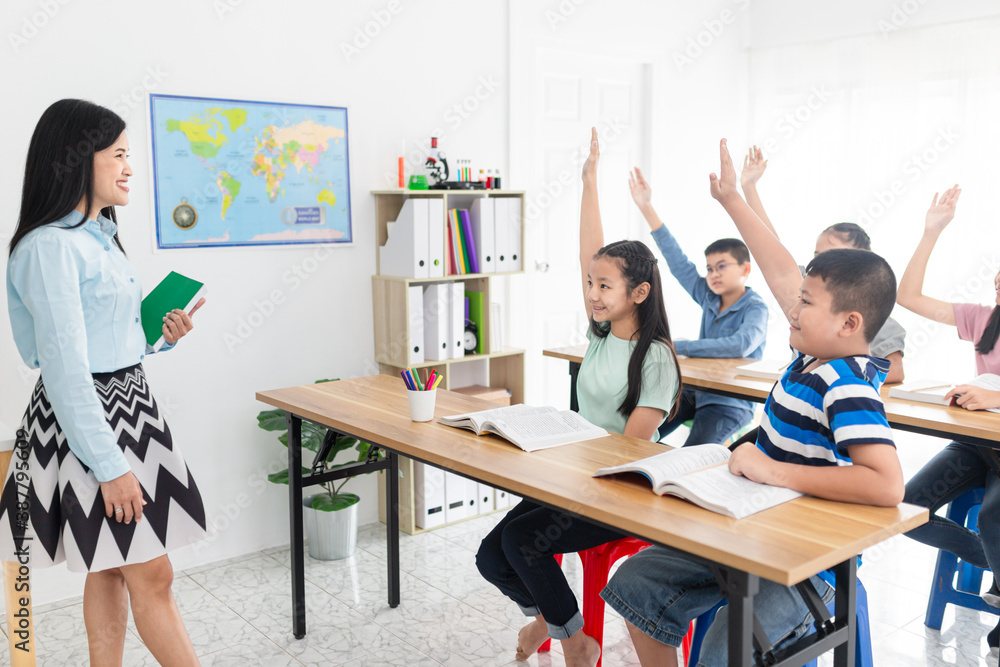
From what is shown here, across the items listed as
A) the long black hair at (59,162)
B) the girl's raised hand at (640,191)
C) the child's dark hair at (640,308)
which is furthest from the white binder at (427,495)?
the long black hair at (59,162)

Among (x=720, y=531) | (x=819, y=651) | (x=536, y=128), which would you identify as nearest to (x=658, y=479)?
(x=720, y=531)

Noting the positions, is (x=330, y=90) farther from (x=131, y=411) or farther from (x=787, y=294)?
(x=787, y=294)

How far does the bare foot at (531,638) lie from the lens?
2.42 m

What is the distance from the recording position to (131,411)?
1874mm

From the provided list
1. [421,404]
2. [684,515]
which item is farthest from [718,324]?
[684,515]

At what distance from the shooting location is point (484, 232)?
3643 mm

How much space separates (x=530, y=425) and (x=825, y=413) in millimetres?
727

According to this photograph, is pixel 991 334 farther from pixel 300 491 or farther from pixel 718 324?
pixel 300 491

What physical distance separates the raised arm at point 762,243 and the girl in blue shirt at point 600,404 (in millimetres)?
330

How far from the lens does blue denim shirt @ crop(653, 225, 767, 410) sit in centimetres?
323

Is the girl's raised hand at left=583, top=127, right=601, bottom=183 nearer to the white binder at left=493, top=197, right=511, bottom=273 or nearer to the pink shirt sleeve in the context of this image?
the white binder at left=493, top=197, right=511, bottom=273

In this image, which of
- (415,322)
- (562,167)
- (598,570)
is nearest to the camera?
(598,570)

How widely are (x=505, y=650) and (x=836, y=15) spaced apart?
388cm

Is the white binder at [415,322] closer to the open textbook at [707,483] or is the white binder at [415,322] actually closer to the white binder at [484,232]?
the white binder at [484,232]
